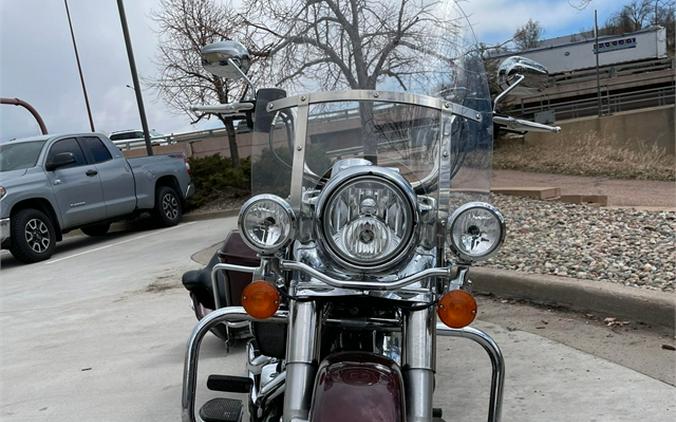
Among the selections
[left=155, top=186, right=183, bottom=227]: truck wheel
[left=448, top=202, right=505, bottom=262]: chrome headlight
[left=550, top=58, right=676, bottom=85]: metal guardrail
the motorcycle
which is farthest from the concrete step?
[left=550, top=58, right=676, bottom=85]: metal guardrail

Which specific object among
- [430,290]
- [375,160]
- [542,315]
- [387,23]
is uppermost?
[387,23]

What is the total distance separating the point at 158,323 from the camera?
5355 mm

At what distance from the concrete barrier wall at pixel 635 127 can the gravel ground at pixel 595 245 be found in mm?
15063

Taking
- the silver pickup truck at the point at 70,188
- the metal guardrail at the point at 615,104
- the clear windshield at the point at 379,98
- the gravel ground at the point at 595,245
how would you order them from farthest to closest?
the metal guardrail at the point at 615,104 < the silver pickup truck at the point at 70,188 < the gravel ground at the point at 595,245 < the clear windshield at the point at 379,98

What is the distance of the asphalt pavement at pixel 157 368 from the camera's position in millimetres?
3340

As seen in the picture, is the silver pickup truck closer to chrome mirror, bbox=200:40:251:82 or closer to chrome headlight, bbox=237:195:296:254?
chrome mirror, bbox=200:40:251:82

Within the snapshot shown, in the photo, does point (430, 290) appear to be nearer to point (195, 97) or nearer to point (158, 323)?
point (158, 323)

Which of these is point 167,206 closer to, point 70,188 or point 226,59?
point 70,188

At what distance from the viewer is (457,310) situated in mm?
2061

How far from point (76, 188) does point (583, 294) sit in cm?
785

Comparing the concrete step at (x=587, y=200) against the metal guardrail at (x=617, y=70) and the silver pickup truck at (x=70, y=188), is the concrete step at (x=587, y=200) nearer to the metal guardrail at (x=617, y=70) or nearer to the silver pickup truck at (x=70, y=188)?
the silver pickup truck at (x=70, y=188)

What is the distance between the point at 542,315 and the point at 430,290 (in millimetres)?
2878

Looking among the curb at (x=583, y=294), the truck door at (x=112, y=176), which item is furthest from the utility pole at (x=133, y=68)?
the curb at (x=583, y=294)

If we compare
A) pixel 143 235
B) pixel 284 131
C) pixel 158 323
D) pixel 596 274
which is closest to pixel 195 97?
pixel 143 235
